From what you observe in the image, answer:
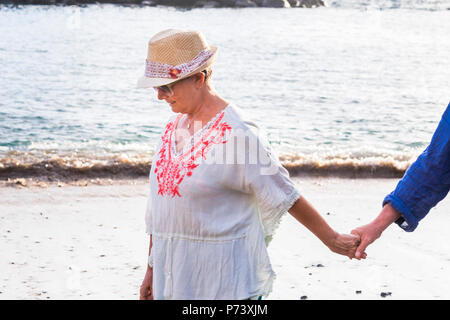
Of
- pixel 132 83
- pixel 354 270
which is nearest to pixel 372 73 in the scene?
pixel 132 83

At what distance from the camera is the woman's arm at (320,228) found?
2672mm

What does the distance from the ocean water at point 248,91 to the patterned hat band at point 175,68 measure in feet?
21.9

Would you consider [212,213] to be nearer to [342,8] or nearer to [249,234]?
[249,234]

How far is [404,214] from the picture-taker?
8.87 ft

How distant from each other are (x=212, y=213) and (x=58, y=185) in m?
5.99

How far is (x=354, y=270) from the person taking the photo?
516cm

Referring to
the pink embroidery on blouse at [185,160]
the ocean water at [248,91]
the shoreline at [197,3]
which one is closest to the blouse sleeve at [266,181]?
the pink embroidery on blouse at [185,160]

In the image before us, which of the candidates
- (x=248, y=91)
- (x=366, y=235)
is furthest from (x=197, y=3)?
(x=366, y=235)

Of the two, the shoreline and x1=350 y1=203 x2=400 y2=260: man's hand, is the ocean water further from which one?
the shoreline

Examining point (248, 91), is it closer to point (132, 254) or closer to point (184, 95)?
point (132, 254)

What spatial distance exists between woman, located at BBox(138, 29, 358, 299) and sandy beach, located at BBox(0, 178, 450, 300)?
209cm

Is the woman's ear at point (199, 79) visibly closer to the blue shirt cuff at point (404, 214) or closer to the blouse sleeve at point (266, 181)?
the blouse sleeve at point (266, 181)

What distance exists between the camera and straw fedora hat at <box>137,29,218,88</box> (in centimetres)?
257

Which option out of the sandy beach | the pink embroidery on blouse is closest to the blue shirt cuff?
the pink embroidery on blouse
